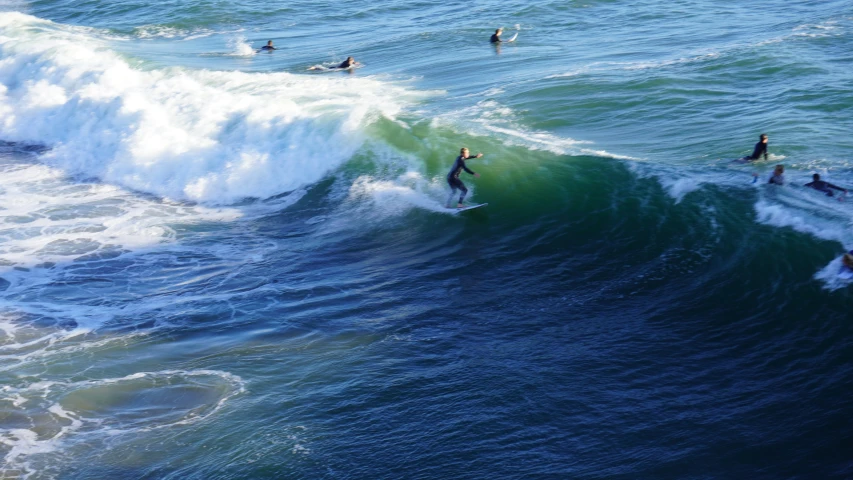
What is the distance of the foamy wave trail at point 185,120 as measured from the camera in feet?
84.4

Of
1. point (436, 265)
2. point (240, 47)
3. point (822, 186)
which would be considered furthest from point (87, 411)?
point (240, 47)

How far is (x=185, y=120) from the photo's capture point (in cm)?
2952

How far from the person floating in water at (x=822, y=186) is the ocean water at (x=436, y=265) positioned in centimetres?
25

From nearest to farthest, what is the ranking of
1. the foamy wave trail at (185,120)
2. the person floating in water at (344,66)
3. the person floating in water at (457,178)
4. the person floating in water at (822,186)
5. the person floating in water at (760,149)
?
the person floating in water at (822,186)
the person floating in water at (760,149)
the person floating in water at (457,178)
the foamy wave trail at (185,120)
the person floating in water at (344,66)

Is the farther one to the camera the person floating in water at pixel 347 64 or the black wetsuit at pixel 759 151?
the person floating in water at pixel 347 64

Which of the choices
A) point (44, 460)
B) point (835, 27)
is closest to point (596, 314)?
point (44, 460)

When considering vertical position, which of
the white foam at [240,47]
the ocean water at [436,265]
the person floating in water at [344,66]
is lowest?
the ocean water at [436,265]

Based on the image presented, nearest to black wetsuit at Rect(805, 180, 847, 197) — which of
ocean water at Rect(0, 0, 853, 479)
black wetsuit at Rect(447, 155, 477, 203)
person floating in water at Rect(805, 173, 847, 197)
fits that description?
person floating in water at Rect(805, 173, 847, 197)

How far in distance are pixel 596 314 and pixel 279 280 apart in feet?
21.5

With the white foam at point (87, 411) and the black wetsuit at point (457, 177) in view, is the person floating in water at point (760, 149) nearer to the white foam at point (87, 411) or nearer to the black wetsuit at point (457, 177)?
the black wetsuit at point (457, 177)

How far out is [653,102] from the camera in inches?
1070

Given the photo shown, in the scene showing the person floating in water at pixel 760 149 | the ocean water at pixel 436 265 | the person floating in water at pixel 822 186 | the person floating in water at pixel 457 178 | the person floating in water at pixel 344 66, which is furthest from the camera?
the person floating in water at pixel 344 66

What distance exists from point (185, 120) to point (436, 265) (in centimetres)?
1391

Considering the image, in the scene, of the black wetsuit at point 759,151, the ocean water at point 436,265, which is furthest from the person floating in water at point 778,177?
the black wetsuit at point 759,151
